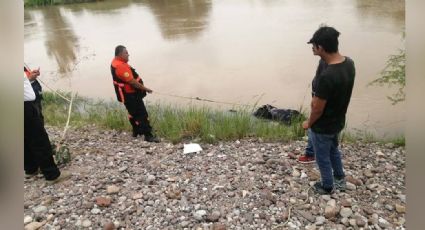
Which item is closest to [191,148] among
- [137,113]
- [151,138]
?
[151,138]

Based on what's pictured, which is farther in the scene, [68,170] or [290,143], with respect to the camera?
[290,143]

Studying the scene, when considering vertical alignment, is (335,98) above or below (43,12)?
below

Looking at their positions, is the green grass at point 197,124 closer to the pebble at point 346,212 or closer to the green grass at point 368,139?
the green grass at point 368,139

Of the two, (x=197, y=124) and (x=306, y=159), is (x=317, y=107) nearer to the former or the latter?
(x=306, y=159)

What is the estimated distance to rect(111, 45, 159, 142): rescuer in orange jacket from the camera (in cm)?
451

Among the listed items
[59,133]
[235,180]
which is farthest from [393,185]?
[59,133]

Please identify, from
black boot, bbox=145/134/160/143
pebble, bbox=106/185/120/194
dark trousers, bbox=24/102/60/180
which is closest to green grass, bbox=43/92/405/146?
black boot, bbox=145/134/160/143

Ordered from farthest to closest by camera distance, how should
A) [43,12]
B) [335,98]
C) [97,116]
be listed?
[43,12], [97,116], [335,98]

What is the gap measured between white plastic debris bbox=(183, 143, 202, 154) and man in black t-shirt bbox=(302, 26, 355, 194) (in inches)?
64.7

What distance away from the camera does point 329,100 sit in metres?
2.82

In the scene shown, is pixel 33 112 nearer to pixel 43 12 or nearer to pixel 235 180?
pixel 235 180

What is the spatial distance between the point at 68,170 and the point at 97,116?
2.50 metres

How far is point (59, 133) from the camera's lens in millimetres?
5602

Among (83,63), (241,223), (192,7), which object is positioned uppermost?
(192,7)
